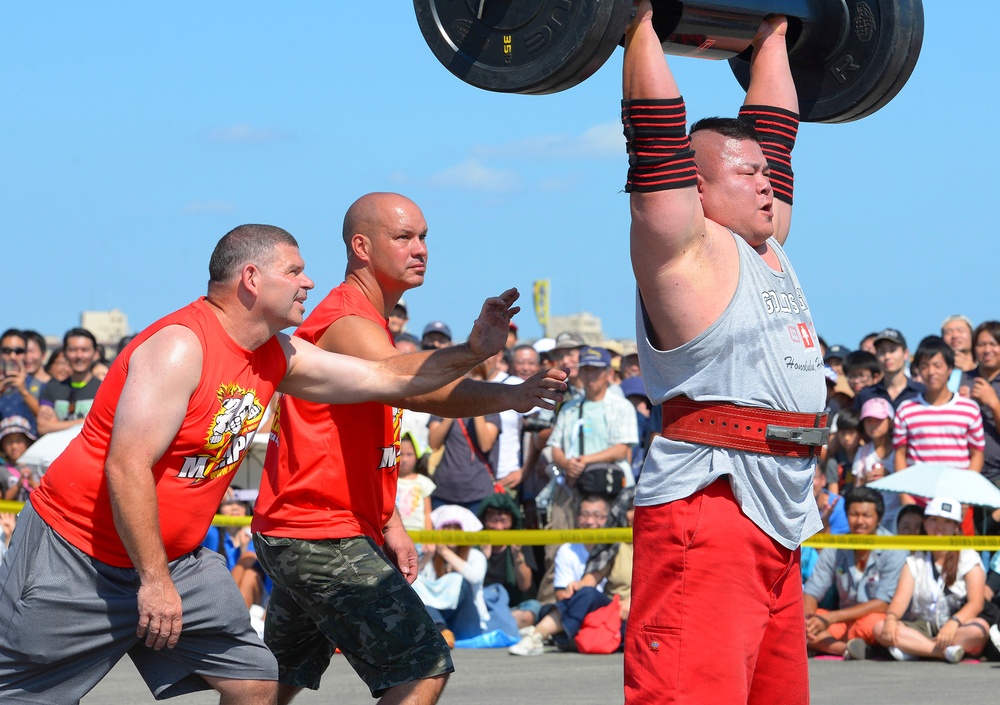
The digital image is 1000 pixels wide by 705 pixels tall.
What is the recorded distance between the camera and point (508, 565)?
10867 millimetres

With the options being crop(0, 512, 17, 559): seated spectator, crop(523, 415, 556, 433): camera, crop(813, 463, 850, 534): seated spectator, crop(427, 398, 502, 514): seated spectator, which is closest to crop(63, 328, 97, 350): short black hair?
crop(0, 512, 17, 559): seated spectator

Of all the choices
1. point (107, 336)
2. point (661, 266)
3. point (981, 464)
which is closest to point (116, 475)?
point (661, 266)

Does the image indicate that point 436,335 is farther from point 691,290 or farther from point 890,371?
point 691,290

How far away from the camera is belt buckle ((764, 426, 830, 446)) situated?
13.0ft

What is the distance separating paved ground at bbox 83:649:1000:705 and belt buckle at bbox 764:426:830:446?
12.9ft

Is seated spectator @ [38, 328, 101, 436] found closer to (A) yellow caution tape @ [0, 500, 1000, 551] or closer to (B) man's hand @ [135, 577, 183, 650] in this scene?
(A) yellow caution tape @ [0, 500, 1000, 551]

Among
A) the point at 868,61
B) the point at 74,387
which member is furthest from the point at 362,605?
the point at 74,387

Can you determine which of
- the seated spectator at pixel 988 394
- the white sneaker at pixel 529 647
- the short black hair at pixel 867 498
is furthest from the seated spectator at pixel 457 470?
the seated spectator at pixel 988 394

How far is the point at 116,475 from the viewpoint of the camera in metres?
4.37

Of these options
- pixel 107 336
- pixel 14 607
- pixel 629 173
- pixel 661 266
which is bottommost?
pixel 14 607

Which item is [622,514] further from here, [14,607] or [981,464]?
[14,607]

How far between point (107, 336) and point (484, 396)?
62059 millimetres

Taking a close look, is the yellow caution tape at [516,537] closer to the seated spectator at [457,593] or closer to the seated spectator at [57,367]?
the seated spectator at [457,593]

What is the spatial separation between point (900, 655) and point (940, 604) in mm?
425
